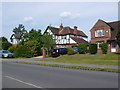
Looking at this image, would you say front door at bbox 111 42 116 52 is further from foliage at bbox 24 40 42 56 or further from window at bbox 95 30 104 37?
foliage at bbox 24 40 42 56

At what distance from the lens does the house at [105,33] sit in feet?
122

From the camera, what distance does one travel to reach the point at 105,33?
3872 centimetres

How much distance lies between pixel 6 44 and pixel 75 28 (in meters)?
23.3

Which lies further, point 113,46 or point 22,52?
point 113,46

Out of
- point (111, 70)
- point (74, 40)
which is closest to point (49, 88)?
point (111, 70)

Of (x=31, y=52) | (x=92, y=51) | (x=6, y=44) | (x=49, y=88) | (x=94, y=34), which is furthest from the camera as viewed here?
(x=6, y=44)

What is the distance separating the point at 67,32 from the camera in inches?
2297

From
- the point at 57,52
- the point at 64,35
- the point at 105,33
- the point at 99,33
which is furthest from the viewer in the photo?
the point at 64,35

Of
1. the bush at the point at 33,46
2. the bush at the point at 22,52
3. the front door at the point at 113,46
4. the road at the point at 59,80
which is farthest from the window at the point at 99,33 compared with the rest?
the road at the point at 59,80

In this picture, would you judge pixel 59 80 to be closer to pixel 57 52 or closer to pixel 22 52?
pixel 57 52

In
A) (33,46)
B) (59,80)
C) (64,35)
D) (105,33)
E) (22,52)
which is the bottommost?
(59,80)

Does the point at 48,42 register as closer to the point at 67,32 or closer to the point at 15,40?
the point at 67,32

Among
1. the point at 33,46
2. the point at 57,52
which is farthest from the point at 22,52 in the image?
the point at 57,52

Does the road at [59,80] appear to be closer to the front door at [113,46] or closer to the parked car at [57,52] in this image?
the parked car at [57,52]
